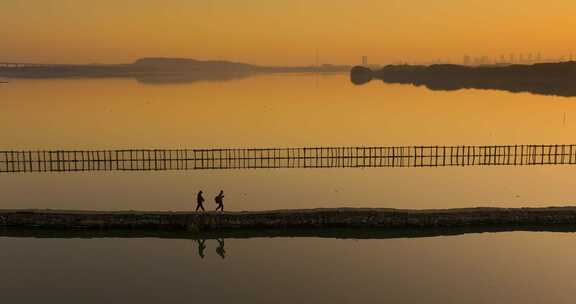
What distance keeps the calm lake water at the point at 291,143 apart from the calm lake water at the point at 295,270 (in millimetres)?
5649

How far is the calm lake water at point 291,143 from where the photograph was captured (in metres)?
29.5

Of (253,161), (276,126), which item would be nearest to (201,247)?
(253,161)

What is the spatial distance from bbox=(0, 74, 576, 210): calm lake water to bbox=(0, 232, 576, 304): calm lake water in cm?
565

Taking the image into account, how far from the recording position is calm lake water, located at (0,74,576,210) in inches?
1161

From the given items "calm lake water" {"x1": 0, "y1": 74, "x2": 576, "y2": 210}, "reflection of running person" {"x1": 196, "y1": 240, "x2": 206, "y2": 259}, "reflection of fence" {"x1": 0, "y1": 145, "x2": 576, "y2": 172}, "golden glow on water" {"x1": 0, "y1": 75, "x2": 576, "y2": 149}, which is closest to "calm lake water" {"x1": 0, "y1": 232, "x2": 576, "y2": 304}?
"reflection of running person" {"x1": 196, "y1": 240, "x2": 206, "y2": 259}

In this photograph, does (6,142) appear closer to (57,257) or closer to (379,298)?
(57,257)

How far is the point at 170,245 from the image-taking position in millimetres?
22406

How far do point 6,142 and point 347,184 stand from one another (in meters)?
35.8

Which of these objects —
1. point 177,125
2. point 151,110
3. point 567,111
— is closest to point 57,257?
point 177,125

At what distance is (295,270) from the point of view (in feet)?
64.6

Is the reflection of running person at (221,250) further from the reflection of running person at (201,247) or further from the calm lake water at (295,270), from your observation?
the reflection of running person at (201,247)

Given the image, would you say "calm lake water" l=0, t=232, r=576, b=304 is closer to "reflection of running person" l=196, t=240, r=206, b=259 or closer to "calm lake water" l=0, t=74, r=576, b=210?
"reflection of running person" l=196, t=240, r=206, b=259

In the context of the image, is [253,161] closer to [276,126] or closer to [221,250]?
[276,126]

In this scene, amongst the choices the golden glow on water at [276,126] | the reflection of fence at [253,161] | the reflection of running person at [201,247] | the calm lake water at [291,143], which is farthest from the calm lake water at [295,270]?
the golden glow on water at [276,126]
